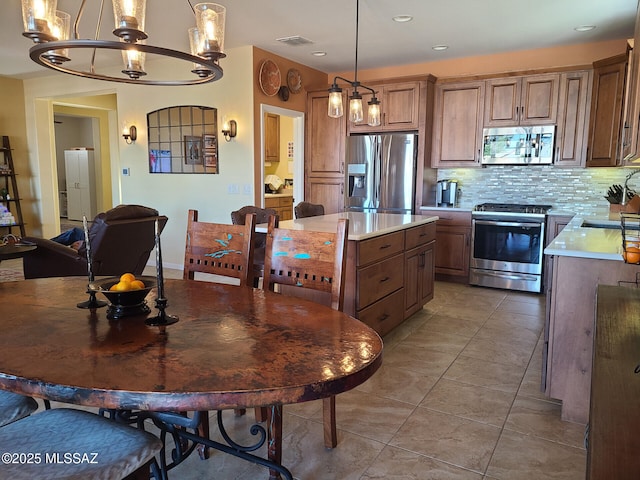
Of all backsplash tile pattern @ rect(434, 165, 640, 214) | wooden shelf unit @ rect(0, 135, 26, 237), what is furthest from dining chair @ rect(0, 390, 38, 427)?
wooden shelf unit @ rect(0, 135, 26, 237)

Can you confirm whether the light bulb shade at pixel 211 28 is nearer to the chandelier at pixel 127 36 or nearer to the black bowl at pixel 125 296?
the chandelier at pixel 127 36

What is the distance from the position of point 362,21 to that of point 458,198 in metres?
2.54

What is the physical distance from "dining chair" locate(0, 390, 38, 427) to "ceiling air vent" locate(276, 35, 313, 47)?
4191 mm

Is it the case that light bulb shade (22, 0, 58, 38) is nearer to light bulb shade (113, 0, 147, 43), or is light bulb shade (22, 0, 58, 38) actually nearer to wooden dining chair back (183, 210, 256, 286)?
light bulb shade (113, 0, 147, 43)

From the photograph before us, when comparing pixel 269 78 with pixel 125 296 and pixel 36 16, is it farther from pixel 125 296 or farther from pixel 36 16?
pixel 125 296

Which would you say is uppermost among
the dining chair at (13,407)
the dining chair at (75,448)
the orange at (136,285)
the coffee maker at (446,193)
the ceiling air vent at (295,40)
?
the ceiling air vent at (295,40)

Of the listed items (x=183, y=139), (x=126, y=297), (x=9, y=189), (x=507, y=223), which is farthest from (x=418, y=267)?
(x=9, y=189)

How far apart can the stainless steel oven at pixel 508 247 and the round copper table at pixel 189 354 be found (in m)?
3.86

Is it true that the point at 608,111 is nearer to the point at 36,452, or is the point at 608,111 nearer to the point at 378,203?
the point at 378,203

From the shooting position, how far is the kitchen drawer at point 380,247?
9.71ft

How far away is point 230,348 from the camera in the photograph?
1206 millimetres

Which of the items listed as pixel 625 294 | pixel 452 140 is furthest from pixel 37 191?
pixel 625 294

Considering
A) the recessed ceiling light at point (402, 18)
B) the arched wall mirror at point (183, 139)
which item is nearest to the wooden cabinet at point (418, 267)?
the recessed ceiling light at point (402, 18)

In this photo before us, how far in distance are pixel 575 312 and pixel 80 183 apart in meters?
11.1
